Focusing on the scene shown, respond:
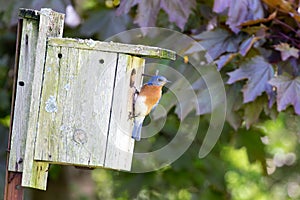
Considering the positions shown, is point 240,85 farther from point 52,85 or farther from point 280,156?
point 280,156

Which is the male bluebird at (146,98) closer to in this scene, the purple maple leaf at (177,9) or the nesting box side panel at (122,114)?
the nesting box side panel at (122,114)

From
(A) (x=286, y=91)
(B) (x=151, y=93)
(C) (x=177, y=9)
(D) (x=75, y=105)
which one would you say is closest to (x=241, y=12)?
(C) (x=177, y=9)

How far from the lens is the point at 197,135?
322 cm

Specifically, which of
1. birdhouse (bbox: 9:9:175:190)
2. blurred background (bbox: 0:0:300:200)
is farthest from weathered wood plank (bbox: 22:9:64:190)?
blurred background (bbox: 0:0:300:200)

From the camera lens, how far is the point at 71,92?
1.78m

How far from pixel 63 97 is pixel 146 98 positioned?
23 centimetres

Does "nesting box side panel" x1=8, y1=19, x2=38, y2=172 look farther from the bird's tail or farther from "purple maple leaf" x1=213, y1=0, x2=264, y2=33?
"purple maple leaf" x1=213, y1=0, x2=264, y2=33

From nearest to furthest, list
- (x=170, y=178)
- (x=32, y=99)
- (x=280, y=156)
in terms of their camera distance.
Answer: (x=32, y=99)
(x=170, y=178)
(x=280, y=156)

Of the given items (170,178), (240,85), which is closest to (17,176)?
(240,85)

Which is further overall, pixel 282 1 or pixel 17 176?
pixel 282 1

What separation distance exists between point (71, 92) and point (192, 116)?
106 cm

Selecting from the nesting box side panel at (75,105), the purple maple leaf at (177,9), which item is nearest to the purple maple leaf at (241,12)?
the purple maple leaf at (177,9)

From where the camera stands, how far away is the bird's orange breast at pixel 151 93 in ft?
6.06

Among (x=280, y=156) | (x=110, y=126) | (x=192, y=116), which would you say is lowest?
(x=280, y=156)
